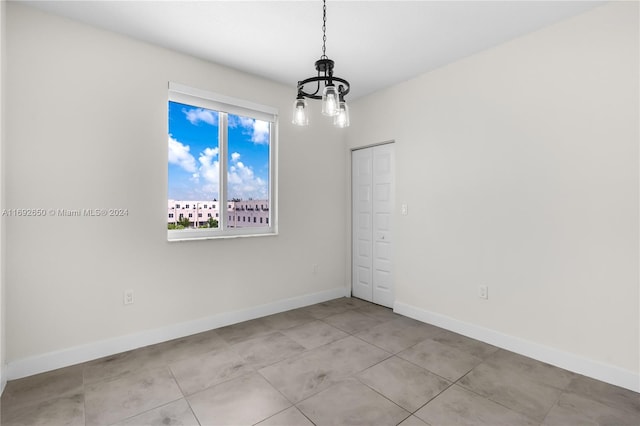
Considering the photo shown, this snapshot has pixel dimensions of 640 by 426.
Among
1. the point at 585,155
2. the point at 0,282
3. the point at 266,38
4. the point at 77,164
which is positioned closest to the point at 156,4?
the point at 266,38

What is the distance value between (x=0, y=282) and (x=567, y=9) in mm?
4531

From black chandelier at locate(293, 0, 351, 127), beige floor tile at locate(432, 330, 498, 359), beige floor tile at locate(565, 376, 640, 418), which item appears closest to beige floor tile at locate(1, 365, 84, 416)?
black chandelier at locate(293, 0, 351, 127)

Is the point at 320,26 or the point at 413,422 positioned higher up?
the point at 320,26

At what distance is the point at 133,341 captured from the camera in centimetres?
272

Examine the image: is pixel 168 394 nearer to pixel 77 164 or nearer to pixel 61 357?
pixel 61 357

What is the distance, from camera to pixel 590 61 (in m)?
2.35

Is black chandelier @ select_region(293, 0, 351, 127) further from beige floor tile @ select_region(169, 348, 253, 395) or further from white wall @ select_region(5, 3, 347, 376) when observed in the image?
beige floor tile @ select_region(169, 348, 253, 395)

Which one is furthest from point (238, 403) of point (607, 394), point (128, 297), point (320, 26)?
point (320, 26)

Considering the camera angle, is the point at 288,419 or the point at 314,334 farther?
the point at 314,334

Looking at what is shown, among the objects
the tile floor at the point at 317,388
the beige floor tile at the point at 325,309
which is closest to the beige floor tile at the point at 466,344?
the tile floor at the point at 317,388

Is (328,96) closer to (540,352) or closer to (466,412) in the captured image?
(466,412)

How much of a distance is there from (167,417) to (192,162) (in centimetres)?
223

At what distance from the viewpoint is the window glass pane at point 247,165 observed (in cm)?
346

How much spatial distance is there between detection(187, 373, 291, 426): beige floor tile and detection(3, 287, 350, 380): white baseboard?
1.04 m
